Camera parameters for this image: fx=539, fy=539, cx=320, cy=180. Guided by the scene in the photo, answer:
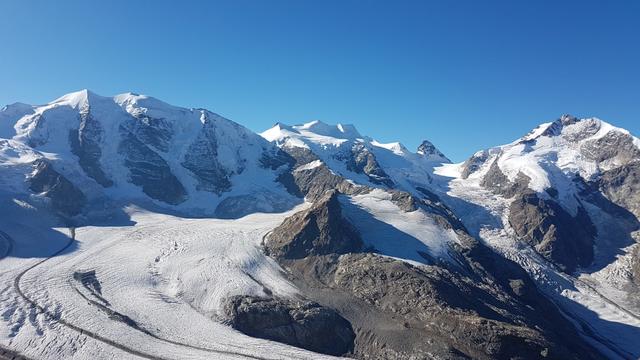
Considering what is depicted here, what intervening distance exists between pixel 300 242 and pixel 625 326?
7063cm

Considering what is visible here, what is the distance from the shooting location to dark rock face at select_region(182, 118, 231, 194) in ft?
584

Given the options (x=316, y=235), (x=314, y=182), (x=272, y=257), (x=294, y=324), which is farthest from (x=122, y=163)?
(x=294, y=324)

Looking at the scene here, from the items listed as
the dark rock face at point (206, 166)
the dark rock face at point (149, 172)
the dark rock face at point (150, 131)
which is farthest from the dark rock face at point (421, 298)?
the dark rock face at point (150, 131)

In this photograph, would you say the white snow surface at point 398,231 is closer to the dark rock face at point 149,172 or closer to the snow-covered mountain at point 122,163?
the snow-covered mountain at point 122,163

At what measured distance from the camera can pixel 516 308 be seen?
315 feet

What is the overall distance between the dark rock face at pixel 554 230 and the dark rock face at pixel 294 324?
9552 cm

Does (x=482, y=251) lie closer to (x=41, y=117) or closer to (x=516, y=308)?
(x=516, y=308)

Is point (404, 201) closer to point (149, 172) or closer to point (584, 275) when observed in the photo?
point (584, 275)

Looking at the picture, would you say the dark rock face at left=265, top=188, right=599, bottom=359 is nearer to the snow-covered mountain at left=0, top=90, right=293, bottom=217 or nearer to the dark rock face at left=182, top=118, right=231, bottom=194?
the snow-covered mountain at left=0, top=90, right=293, bottom=217

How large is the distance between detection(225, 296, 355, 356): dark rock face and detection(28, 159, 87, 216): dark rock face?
241ft

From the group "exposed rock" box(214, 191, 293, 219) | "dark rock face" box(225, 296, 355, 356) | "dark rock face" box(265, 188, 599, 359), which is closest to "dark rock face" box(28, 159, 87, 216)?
"exposed rock" box(214, 191, 293, 219)

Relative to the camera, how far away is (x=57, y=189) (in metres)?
139

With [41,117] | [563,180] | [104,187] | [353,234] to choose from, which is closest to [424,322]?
[353,234]

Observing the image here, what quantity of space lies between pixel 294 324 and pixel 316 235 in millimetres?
31017
